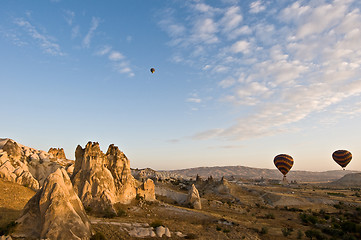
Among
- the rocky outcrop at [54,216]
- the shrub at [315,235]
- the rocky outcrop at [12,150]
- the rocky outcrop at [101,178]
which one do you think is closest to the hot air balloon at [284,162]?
the shrub at [315,235]

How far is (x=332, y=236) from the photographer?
23.8m

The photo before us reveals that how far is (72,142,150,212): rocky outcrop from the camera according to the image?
82.7ft

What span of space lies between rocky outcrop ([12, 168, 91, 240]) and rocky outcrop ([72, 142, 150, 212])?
32.8 ft

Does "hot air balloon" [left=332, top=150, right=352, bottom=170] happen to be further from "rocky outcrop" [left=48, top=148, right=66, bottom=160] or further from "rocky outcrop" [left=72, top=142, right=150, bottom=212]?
"rocky outcrop" [left=48, top=148, right=66, bottom=160]

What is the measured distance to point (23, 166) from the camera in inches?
1363

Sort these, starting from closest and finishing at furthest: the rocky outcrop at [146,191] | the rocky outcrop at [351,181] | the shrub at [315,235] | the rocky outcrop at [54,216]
A: the rocky outcrop at [54,216]
the shrub at [315,235]
the rocky outcrop at [146,191]
the rocky outcrop at [351,181]

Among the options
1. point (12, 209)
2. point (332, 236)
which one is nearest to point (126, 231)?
point (12, 209)

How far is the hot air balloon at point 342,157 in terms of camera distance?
94562mm

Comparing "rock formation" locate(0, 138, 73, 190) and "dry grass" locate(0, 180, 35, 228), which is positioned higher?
"rock formation" locate(0, 138, 73, 190)

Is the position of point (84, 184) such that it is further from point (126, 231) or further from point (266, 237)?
point (266, 237)

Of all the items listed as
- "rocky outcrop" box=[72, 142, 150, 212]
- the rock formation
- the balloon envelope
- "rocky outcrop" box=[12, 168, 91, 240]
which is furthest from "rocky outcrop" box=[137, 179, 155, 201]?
the balloon envelope

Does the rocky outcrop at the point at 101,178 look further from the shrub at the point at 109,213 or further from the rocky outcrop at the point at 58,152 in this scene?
the rocky outcrop at the point at 58,152

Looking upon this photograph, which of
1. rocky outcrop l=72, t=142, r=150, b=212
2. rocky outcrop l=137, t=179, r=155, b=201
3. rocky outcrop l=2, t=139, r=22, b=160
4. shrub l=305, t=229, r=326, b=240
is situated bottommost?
shrub l=305, t=229, r=326, b=240

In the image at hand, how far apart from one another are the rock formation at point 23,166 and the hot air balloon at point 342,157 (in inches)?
4288
